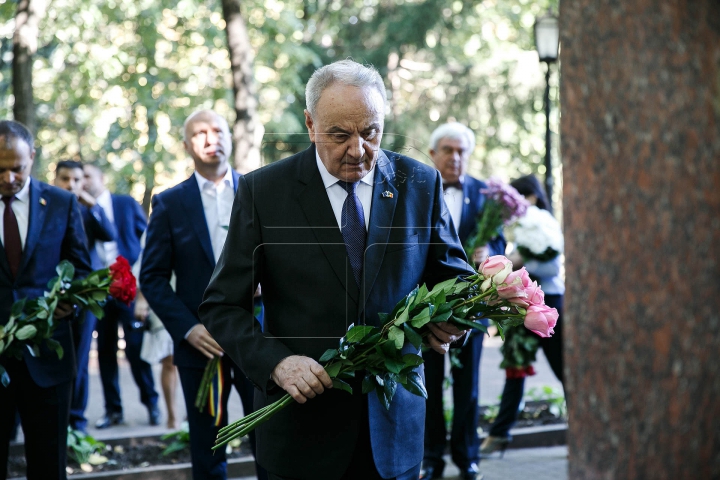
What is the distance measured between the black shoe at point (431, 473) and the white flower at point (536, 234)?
1976mm

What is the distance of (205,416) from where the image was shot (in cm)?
603

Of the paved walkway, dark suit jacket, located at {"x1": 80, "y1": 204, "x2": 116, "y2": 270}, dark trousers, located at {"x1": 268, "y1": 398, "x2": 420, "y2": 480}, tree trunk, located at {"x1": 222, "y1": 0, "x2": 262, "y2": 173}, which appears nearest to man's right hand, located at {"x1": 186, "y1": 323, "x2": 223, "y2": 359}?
dark trousers, located at {"x1": 268, "y1": 398, "x2": 420, "y2": 480}

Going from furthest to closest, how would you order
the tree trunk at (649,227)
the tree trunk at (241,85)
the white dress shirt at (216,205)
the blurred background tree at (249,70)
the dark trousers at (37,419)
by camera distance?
the blurred background tree at (249,70)
the tree trunk at (241,85)
the white dress shirt at (216,205)
the dark trousers at (37,419)
the tree trunk at (649,227)

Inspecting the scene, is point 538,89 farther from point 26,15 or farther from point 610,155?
point 610,155

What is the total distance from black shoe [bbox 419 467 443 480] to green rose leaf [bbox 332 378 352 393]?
4.30 m

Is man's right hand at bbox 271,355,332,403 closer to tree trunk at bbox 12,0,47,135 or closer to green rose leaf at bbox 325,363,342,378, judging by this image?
green rose leaf at bbox 325,363,342,378

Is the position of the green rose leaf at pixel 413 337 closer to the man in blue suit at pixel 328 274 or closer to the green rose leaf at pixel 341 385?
the man in blue suit at pixel 328 274

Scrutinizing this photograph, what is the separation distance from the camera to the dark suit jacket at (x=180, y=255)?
6129 millimetres

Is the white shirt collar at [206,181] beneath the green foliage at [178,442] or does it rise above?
above

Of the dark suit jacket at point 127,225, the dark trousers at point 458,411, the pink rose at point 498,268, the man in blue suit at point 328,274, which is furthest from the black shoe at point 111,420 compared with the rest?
the pink rose at point 498,268

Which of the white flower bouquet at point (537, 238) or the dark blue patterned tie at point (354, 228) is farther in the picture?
the white flower bouquet at point (537, 238)

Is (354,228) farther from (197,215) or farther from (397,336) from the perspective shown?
(197,215)

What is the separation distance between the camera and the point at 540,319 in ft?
11.8

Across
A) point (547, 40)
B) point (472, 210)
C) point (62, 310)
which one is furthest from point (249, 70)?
point (62, 310)
